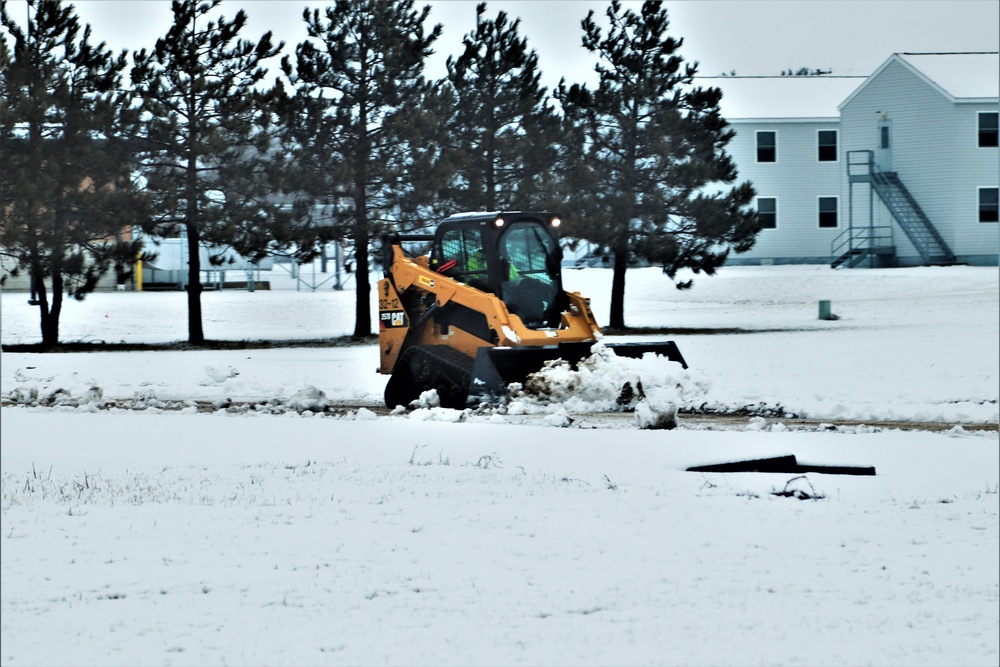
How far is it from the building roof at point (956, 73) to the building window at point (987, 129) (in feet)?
1.79

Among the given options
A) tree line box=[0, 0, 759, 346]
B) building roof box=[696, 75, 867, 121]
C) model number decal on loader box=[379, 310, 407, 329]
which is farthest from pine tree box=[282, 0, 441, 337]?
building roof box=[696, 75, 867, 121]

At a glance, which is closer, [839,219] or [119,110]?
[119,110]

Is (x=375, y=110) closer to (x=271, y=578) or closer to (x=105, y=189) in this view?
(x=105, y=189)

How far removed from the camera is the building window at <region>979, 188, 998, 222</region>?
1718 inches

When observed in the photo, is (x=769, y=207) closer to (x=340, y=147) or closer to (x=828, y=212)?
(x=828, y=212)

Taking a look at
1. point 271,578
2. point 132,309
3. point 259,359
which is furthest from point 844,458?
point 132,309

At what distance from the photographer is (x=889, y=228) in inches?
1779

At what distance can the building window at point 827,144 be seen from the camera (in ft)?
153

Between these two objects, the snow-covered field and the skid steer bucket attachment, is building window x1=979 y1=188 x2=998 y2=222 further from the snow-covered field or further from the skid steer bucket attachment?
the skid steer bucket attachment

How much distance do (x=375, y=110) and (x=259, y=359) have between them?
7043 millimetres

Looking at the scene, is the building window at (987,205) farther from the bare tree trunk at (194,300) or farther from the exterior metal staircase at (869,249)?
the bare tree trunk at (194,300)

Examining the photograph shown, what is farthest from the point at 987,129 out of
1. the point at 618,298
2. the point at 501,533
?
the point at 501,533

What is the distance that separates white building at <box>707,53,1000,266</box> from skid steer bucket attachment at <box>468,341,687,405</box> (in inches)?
1091

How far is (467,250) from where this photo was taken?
1692cm
